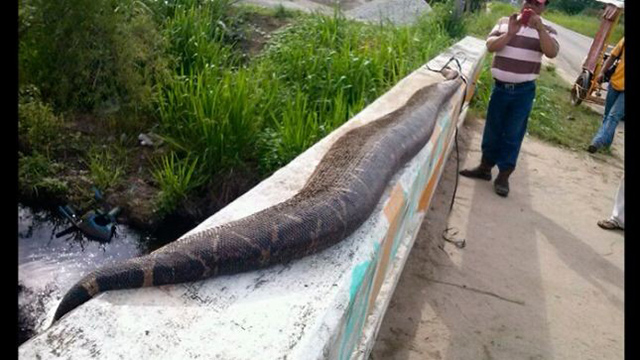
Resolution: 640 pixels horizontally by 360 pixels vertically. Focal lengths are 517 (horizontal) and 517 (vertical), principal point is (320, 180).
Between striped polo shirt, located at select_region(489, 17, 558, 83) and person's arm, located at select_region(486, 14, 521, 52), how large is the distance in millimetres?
71

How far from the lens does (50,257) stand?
412cm

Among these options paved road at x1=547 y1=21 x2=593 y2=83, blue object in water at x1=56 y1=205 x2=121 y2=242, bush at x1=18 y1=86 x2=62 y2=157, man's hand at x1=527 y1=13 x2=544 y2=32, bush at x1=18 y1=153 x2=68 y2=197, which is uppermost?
man's hand at x1=527 y1=13 x2=544 y2=32

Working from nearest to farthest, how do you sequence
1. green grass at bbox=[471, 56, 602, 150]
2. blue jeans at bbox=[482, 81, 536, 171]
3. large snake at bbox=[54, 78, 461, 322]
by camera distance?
large snake at bbox=[54, 78, 461, 322]
blue jeans at bbox=[482, 81, 536, 171]
green grass at bbox=[471, 56, 602, 150]

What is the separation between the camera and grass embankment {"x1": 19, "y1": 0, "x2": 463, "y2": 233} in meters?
4.66

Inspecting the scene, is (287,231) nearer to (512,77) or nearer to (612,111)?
(512,77)

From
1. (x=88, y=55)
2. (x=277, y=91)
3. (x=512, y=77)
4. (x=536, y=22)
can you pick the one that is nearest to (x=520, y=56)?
(x=512, y=77)

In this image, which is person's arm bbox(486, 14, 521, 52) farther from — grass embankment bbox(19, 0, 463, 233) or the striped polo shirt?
grass embankment bbox(19, 0, 463, 233)

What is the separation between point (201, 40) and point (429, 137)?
3434mm

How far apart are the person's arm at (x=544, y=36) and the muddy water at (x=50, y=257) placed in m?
3.99

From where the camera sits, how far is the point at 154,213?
4582mm

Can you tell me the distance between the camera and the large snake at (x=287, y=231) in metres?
1.69

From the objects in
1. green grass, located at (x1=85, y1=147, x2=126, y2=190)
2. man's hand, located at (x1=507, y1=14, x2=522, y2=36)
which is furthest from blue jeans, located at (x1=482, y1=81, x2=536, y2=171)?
green grass, located at (x1=85, y1=147, x2=126, y2=190)

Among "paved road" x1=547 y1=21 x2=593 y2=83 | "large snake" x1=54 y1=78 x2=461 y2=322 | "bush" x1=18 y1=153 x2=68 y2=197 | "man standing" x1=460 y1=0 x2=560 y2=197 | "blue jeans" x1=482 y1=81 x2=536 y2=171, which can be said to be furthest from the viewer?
"paved road" x1=547 y1=21 x2=593 y2=83

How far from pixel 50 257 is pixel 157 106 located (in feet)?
6.39
